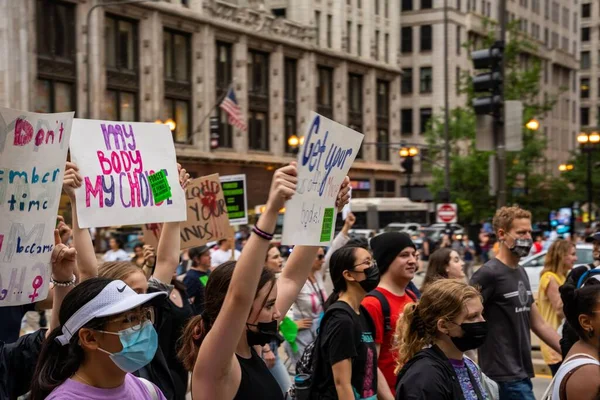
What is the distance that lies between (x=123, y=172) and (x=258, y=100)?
4893 cm

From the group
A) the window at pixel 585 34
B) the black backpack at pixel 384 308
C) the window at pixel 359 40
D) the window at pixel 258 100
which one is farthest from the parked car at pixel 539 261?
the window at pixel 585 34

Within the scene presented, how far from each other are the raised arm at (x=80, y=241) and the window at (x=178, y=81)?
141ft

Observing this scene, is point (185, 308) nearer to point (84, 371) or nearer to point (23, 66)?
point (84, 371)

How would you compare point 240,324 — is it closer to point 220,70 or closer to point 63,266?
point 63,266

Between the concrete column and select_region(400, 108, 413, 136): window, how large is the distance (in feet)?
81.6

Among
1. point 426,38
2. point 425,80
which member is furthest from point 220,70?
point 426,38

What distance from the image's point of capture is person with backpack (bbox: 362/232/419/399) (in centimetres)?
598

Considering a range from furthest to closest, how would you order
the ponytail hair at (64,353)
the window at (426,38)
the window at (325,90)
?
the window at (426,38)
the window at (325,90)
the ponytail hair at (64,353)

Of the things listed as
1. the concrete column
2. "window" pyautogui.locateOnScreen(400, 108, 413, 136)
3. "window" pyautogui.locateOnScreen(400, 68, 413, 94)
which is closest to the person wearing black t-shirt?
the concrete column

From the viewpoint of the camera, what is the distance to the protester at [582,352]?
392 centimetres

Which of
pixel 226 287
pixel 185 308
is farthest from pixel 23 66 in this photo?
pixel 226 287

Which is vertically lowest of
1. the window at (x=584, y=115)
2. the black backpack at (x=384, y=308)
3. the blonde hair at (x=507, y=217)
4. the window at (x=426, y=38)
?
the black backpack at (x=384, y=308)

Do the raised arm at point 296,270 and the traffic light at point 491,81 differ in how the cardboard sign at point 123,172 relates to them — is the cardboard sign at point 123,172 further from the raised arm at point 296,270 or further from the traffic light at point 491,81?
the traffic light at point 491,81

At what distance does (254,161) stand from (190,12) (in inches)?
361
